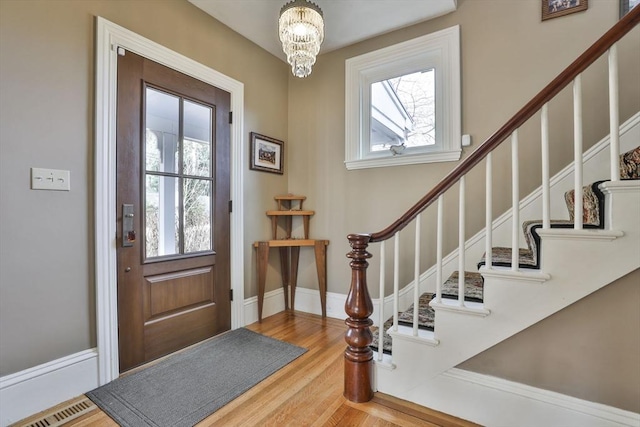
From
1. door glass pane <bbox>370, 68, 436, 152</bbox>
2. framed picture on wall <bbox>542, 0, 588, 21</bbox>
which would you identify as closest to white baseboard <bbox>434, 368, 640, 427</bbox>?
door glass pane <bbox>370, 68, 436, 152</bbox>

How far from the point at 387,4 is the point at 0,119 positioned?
2598 mm

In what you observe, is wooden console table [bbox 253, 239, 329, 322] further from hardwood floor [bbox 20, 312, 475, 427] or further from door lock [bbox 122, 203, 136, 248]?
door lock [bbox 122, 203, 136, 248]

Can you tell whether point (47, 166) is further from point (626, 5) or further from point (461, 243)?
point (626, 5)

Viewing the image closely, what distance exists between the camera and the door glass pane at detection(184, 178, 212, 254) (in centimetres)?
229

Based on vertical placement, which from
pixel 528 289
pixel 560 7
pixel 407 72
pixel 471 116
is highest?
pixel 560 7

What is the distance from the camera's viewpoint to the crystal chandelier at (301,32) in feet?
6.05

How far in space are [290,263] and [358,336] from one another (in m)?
1.66

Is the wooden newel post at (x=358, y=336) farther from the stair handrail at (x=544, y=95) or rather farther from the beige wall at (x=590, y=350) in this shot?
the beige wall at (x=590, y=350)

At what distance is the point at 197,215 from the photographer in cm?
237

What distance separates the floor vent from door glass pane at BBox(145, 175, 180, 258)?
0.90m

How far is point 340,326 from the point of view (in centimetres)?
269

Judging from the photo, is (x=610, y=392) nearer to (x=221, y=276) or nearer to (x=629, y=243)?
(x=629, y=243)

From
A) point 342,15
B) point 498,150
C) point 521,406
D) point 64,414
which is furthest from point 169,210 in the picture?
point 498,150

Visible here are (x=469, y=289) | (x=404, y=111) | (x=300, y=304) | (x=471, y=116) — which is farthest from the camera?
(x=300, y=304)
